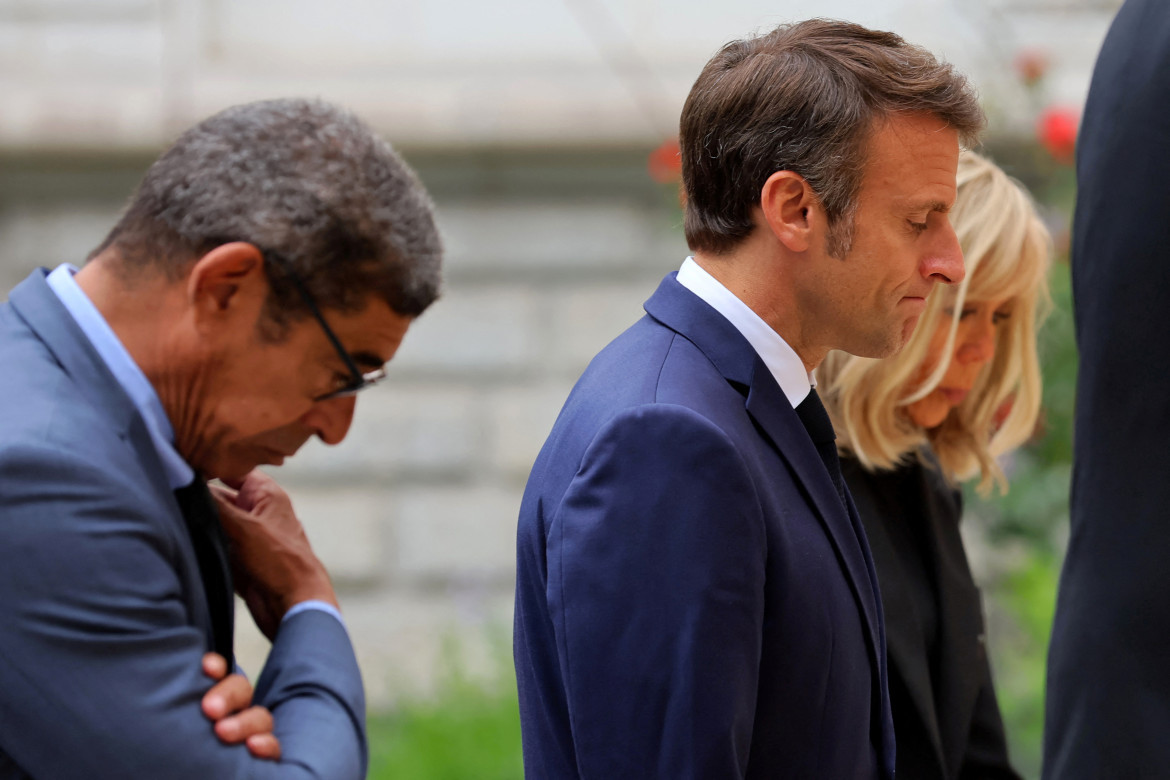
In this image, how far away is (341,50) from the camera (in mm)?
4734

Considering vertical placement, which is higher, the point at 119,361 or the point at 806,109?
the point at 806,109

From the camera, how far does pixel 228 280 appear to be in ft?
4.86

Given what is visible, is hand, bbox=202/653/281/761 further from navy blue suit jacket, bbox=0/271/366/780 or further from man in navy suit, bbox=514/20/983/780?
man in navy suit, bbox=514/20/983/780

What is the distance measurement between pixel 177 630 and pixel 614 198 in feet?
11.7

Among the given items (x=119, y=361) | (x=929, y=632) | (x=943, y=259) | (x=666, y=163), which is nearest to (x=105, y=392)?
(x=119, y=361)

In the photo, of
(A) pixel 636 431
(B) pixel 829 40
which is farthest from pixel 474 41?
(A) pixel 636 431

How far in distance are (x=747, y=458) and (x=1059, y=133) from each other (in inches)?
126

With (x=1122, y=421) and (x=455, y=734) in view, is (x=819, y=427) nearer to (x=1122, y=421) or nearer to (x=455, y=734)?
(x=1122, y=421)

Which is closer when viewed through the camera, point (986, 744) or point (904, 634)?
point (904, 634)

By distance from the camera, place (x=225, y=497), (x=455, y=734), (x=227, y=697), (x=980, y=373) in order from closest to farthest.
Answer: (x=227, y=697), (x=225, y=497), (x=980, y=373), (x=455, y=734)

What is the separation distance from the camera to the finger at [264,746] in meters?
1.39

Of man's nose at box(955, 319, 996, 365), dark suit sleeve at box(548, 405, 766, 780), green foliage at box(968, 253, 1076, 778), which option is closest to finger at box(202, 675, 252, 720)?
dark suit sleeve at box(548, 405, 766, 780)

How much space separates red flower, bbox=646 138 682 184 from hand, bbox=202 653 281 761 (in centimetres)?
301

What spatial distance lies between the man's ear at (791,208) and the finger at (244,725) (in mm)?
845
